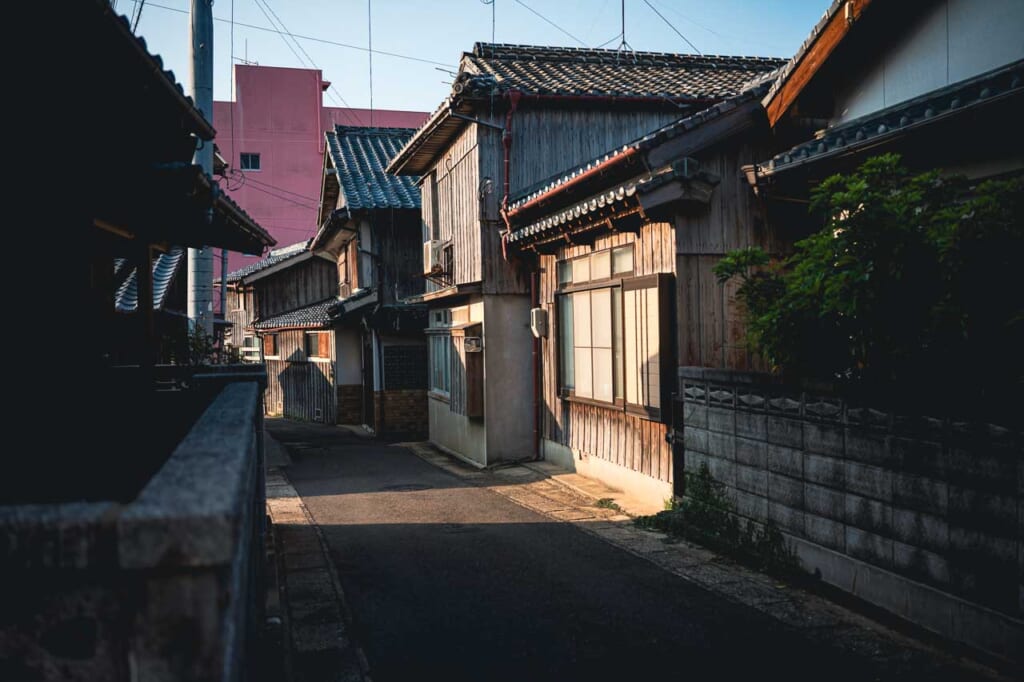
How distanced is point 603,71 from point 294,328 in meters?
16.7

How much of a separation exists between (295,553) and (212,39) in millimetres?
9395

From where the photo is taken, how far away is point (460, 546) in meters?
10.1

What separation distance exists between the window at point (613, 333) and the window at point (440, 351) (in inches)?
218

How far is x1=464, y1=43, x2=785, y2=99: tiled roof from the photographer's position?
17578mm

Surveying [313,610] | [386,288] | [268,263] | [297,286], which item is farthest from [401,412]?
[313,610]

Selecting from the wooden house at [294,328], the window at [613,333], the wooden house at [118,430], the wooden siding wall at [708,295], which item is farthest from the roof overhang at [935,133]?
the wooden house at [294,328]

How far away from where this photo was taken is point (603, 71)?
63.7ft

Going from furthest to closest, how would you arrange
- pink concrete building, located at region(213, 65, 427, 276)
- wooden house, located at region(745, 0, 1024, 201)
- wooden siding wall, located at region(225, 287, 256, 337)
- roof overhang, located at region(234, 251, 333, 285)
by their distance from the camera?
pink concrete building, located at region(213, 65, 427, 276)
wooden siding wall, located at region(225, 287, 256, 337)
roof overhang, located at region(234, 251, 333, 285)
wooden house, located at region(745, 0, 1024, 201)

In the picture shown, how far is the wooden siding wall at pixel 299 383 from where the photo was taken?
100 ft

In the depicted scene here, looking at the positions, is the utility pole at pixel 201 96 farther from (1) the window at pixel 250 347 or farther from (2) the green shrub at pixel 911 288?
(1) the window at pixel 250 347

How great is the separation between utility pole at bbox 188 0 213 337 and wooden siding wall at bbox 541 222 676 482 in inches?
251

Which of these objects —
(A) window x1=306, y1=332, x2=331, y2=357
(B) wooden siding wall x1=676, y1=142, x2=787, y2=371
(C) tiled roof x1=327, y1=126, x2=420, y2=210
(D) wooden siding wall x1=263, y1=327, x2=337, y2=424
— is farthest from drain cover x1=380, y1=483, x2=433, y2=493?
(A) window x1=306, y1=332, x2=331, y2=357

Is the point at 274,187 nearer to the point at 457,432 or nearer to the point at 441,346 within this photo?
the point at 441,346

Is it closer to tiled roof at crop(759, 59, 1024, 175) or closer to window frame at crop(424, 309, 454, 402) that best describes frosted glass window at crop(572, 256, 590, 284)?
tiled roof at crop(759, 59, 1024, 175)
